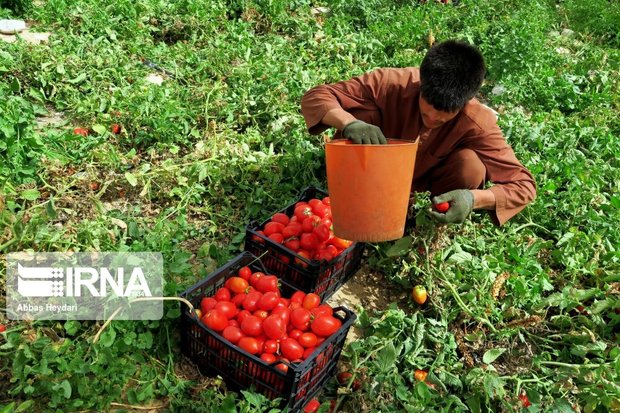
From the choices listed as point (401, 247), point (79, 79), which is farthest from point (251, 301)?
point (79, 79)

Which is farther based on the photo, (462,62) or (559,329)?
(559,329)

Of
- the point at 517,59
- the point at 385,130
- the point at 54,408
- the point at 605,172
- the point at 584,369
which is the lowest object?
the point at 54,408

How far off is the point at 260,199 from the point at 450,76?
1.35 meters

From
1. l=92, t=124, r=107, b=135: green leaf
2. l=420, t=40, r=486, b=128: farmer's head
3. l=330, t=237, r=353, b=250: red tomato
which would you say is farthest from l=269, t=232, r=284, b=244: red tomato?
l=92, t=124, r=107, b=135: green leaf

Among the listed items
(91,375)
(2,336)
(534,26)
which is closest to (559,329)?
(91,375)

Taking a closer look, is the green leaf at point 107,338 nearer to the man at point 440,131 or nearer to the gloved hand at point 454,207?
the man at point 440,131

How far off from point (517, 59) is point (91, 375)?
419 cm

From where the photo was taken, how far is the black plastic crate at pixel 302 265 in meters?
2.73

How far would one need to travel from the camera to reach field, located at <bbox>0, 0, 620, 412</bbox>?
238 centimetres

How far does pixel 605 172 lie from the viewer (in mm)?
4055

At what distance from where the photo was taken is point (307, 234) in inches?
111

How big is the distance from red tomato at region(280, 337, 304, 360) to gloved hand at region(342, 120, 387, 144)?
0.90 meters

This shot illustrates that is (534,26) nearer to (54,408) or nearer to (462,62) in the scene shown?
(462,62)

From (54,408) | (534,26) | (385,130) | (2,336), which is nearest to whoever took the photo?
(54,408)
